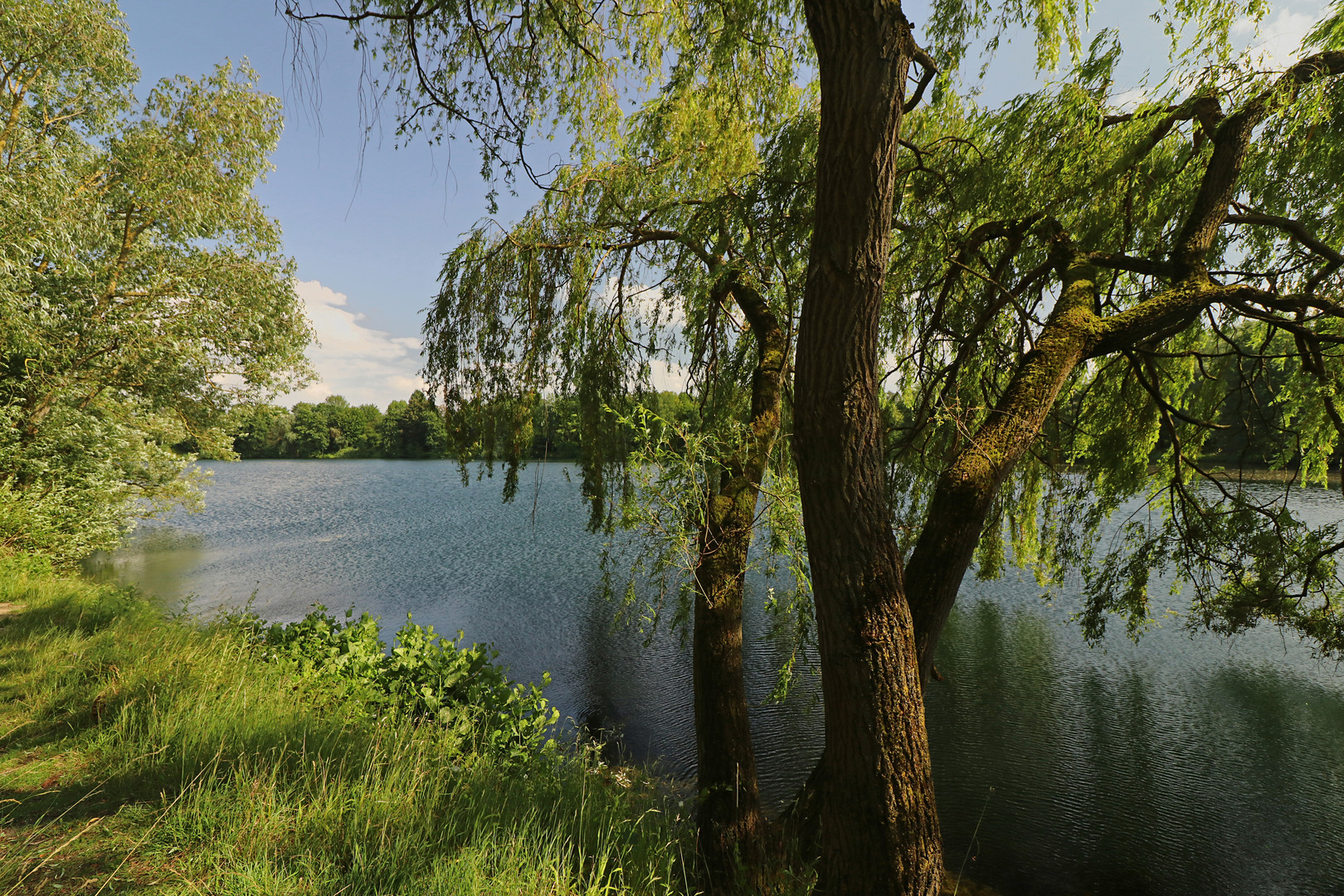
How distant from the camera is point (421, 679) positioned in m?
4.57

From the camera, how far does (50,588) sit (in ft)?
20.0

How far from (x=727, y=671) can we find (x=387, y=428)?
4522 centimetres

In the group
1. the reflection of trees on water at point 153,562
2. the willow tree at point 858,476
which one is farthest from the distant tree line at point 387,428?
the reflection of trees on water at point 153,562

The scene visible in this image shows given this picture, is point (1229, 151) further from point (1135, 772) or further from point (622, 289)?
point (1135, 772)

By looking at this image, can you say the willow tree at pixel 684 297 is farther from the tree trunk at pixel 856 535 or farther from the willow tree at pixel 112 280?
the willow tree at pixel 112 280

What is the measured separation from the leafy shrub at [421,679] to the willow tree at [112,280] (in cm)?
549

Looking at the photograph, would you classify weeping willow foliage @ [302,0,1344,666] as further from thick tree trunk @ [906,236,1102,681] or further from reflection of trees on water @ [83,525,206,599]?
reflection of trees on water @ [83,525,206,599]

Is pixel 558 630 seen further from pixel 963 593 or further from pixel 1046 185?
pixel 1046 185

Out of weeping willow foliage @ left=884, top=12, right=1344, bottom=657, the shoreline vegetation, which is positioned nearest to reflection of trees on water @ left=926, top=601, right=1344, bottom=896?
the shoreline vegetation

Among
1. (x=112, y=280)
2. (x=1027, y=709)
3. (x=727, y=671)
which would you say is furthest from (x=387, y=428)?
(x=727, y=671)

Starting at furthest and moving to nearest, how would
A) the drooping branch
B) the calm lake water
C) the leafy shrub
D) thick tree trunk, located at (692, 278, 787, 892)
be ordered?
1. the calm lake water
2. the leafy shrub
3. thick tree trunk, located at (692, 278, 787, 892)
4. the drooping branch

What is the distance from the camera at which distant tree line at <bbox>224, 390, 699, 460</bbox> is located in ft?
12.2

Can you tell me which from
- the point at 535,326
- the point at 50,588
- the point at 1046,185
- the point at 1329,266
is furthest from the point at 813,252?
the point at 50,588

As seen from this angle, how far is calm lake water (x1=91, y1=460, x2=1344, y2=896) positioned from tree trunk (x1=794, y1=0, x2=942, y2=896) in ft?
4.91
